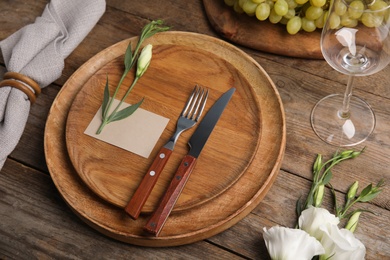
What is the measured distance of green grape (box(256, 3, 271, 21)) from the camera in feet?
3.77

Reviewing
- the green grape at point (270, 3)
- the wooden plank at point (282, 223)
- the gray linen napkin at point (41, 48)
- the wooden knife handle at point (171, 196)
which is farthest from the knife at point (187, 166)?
the gray linen napkin at point (41, 48)

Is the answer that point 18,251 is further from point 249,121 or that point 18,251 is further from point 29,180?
point 249,121

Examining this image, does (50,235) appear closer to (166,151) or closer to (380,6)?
(166,151)

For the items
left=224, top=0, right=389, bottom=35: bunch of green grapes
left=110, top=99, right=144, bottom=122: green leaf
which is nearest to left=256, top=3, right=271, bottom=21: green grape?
left=224, top=0, right=389, bottom=35: bunch of green grapes

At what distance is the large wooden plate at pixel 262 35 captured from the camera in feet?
3.88

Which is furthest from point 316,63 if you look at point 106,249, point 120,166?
point 106,249

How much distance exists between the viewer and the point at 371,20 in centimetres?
88

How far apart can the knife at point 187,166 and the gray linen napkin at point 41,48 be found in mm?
323

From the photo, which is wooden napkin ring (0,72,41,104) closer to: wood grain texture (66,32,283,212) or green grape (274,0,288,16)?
wood grain texture (66,32,283,212)

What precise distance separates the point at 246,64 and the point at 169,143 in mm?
253

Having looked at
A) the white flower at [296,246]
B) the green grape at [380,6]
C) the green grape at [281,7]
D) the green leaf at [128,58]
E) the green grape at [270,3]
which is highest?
the green grape at [380,6]

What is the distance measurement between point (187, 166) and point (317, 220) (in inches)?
9.0

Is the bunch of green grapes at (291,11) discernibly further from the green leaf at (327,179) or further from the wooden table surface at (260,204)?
the green leaf at (327,179)

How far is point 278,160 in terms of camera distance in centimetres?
100
